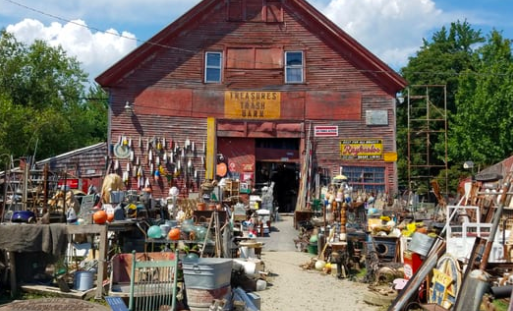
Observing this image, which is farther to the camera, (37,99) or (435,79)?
(435,79)

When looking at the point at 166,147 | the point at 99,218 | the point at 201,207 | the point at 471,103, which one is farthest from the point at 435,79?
the point at 99,218

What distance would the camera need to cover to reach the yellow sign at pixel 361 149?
22000mm

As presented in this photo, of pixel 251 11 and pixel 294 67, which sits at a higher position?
pixel 251 11

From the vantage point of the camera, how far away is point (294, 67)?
73.5ft

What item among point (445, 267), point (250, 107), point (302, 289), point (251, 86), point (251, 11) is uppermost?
point (251, 11)

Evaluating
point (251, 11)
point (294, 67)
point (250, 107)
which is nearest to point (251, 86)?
point (250, 107)

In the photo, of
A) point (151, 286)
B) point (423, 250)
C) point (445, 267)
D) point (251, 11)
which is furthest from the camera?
point (251, 11)

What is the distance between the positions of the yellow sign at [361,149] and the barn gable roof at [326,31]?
2.33 m

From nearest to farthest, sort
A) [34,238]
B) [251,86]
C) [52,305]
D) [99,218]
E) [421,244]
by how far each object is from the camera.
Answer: [52,305] → [34,238] → [421,244] → [99,218] → [251,86]

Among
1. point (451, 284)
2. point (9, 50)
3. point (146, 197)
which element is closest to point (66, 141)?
point (9, 50)

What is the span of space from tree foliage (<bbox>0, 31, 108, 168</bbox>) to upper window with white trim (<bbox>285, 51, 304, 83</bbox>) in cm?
1004

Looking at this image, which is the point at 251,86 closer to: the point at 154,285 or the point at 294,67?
the point at 294,67

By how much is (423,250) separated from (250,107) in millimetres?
12917

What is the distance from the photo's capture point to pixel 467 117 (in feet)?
105
